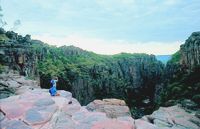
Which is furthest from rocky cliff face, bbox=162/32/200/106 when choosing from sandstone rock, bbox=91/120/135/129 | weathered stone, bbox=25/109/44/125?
weathered stone, bbox=25/109/44/125

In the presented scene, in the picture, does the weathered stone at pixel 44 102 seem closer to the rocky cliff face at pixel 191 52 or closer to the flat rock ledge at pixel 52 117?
the flat rock ledge at pixel 52 117

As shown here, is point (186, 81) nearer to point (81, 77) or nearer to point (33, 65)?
point (33, 65)

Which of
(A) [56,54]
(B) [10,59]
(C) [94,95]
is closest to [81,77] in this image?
(C) [94,95]

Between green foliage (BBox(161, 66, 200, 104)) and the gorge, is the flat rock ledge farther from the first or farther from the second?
green foliage (BBox(161, 66, 200, 104))

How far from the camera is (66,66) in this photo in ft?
353

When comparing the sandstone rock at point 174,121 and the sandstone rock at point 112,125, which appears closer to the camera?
the sandstone rock at point 112,125

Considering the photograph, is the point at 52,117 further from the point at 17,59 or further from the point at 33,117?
the point at 17,59

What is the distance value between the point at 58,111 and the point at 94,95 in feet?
280

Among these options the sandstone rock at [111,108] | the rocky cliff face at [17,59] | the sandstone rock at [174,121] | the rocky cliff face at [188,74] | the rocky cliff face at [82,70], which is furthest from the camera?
the rocky cliff face at [188,74]

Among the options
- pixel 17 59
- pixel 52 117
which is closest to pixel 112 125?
pixel 52 117

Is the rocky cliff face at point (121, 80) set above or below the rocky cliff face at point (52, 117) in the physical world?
below

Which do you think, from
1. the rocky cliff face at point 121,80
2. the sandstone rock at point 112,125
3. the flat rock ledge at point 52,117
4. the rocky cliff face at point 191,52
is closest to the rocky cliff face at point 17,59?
the flat rock ledge at point 52,117

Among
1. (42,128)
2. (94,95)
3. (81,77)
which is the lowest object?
(94,95)

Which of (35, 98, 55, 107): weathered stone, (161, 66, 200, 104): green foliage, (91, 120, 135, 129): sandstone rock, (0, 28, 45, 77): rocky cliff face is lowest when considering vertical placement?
(161, 66, 200, 104): green foliage
